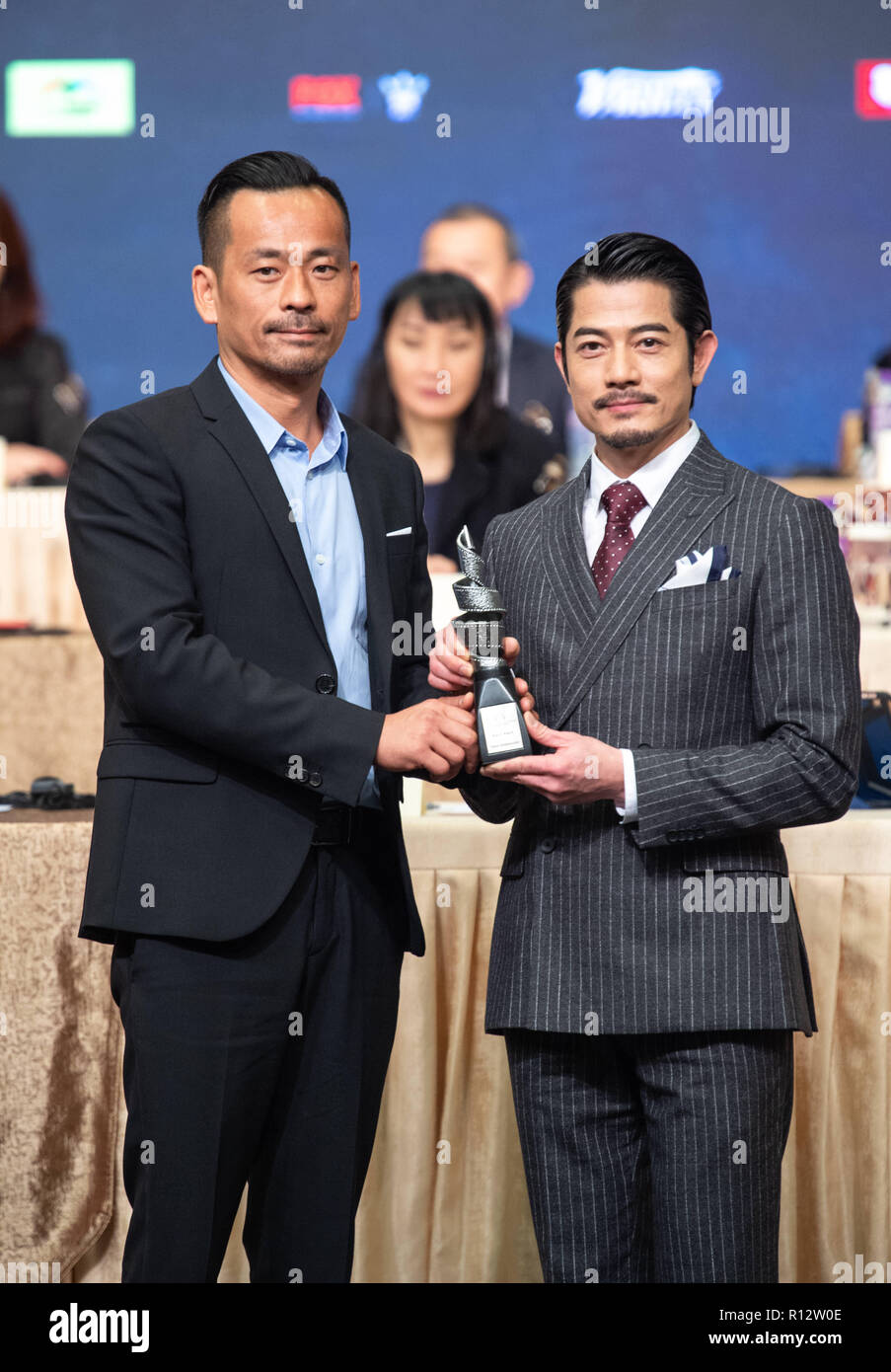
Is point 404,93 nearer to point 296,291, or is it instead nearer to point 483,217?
point 483,217

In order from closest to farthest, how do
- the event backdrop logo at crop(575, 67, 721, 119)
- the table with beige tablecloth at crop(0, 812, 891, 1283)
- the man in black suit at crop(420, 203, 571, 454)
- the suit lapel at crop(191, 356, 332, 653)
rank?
1. the suit lapel at crop(191, 356, 332, 653)
2. the table with beige tablecloth at crop(0, 812, 891, 1283)
3. the man in black suit at crop(420, 203, 571, 454)
4. the event backdrop logo at crop(575, 67, 721, 119)

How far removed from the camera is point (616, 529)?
63.4 inches

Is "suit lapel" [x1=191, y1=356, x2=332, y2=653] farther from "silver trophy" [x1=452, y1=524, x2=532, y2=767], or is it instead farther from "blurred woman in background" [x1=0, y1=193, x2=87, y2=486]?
"blurred woman in background" [x1=0, y1=193, x2=87, y2=486]

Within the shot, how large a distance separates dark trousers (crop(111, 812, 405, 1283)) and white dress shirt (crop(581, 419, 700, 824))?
1.19 ft

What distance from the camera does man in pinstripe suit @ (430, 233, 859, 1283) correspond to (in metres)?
1.47

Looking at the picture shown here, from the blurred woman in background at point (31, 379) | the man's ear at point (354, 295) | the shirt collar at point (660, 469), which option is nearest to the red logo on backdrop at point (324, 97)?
the blurred woman in background at point (31, 379)

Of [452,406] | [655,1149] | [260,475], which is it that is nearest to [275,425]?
[260,475]

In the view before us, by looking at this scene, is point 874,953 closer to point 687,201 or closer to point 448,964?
point 448,964

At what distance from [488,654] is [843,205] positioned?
14.4 ft

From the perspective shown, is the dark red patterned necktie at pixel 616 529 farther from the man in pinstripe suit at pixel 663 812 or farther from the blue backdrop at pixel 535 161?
the blue backdrop at pixel 535 161

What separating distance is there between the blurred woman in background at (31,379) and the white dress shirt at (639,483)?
12.8 feet

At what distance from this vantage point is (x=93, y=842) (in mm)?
1560

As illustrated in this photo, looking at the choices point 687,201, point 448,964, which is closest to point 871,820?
point 448,964

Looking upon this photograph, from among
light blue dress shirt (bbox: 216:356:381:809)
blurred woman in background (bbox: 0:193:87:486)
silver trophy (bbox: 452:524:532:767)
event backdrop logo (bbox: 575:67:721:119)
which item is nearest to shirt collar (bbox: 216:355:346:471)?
light blue dress shirt (bbox: 216:356:381:809)
